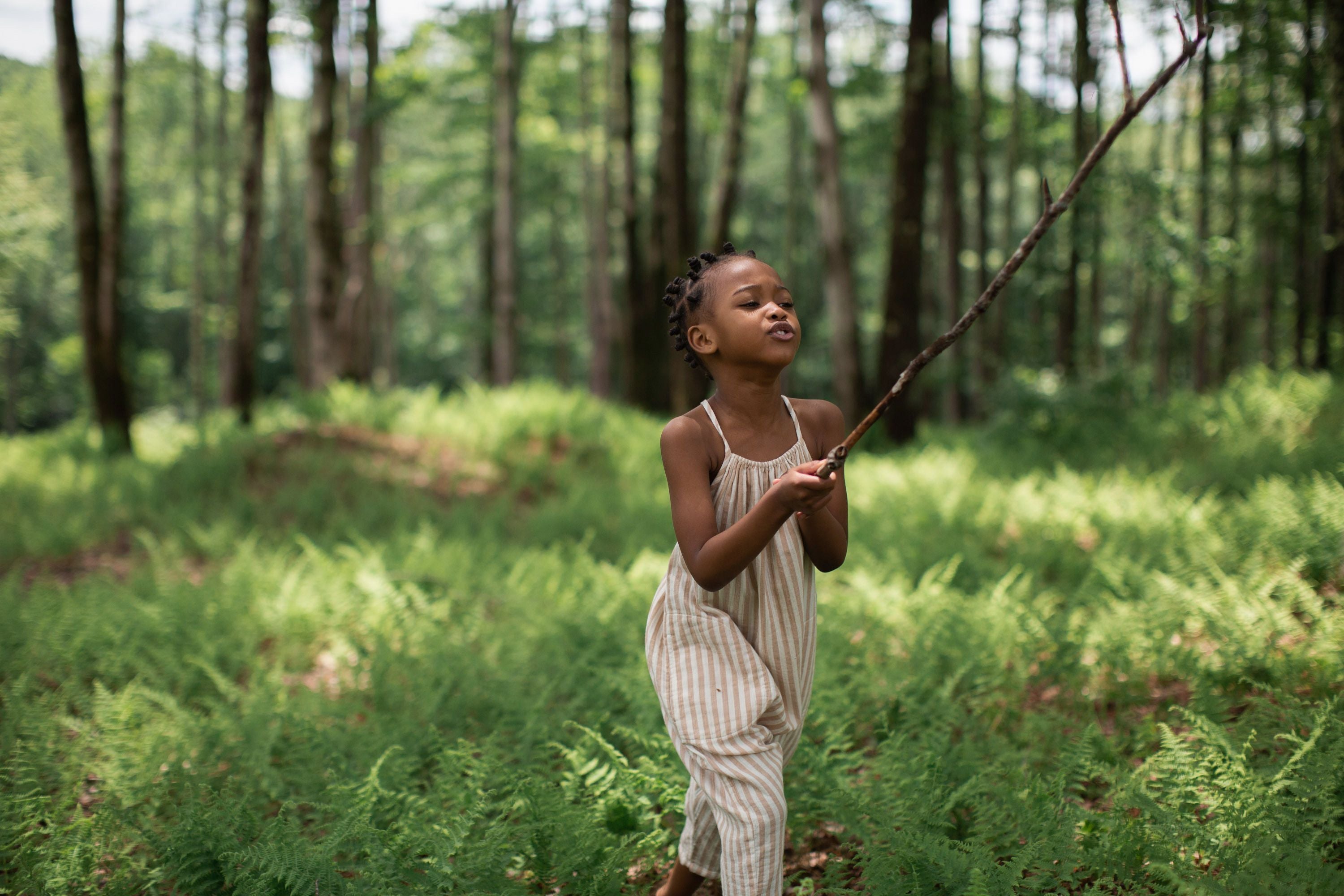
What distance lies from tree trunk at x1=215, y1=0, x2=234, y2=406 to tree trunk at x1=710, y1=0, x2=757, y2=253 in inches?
493

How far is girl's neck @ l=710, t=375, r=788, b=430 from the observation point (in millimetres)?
2215

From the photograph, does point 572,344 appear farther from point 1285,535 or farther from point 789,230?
point 1285,535

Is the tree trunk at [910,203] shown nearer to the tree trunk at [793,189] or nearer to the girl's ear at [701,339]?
the girl's ear at [701,339]

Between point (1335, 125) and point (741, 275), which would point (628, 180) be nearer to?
point (1335, 125)

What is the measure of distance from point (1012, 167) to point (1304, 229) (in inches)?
244

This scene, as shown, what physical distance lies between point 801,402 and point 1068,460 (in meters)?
8.41

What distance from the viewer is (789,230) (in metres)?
26.0

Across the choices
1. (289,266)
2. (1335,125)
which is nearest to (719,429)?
(1335,125)

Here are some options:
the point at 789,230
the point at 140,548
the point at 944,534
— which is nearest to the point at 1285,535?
the point at 944,534

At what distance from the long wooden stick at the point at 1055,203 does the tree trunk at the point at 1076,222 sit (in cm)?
1042

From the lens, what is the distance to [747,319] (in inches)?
83.2

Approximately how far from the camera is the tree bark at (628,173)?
1398cm

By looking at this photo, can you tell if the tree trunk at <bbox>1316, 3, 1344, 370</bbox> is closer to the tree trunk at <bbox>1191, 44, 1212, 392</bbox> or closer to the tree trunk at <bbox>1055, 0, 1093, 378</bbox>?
the tree trunk at <bbox>1191, 44, 1212, 392</bbox>

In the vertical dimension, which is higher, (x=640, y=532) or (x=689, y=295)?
(x=689, y=295)
